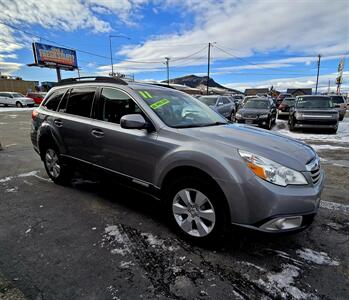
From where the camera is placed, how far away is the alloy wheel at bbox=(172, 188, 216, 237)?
2701 mm

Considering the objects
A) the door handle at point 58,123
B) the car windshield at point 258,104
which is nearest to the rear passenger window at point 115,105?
the door handle at point 58,123

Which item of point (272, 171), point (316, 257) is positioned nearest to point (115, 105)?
point (272, 171)

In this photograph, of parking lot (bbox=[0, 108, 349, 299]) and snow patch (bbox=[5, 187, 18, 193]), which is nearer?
parking lot (bbox=[0, 108, 349, 299])

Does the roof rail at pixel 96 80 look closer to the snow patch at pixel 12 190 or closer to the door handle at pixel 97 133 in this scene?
the door handle at pixel 97 133

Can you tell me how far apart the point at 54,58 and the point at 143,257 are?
42.3 metres

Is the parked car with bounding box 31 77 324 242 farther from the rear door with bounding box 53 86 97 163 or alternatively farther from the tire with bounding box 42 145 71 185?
the tire with bounding box 42 145 71 185

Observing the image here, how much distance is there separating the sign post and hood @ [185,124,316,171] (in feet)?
131

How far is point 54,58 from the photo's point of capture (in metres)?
38.7

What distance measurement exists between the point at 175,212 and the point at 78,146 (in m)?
1.98

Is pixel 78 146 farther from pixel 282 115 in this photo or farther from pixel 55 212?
pixel 282 115

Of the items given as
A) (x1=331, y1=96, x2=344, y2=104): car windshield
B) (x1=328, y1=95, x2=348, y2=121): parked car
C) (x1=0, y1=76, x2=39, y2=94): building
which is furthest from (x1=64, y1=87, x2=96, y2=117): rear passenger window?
(x1=0, y1=76, x2=39, y2=94): building

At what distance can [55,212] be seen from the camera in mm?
3711

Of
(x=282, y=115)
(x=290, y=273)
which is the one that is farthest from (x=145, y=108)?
(x=282, y=115)

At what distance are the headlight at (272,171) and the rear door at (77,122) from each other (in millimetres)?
2328
